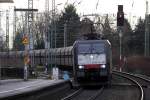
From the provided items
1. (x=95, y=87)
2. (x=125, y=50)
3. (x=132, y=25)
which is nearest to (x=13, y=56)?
(x=125, y=50)

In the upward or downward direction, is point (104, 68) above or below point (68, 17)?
below

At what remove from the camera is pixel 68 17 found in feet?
278

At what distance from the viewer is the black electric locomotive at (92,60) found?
117ft

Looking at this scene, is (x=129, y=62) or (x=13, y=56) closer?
(x=129, y=62)

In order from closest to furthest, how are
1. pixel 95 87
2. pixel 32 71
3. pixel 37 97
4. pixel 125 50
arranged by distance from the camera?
pixel 37 97 < pixel 95 87 < pixel 32 71 < pixel 125 50

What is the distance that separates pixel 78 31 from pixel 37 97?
5814cm

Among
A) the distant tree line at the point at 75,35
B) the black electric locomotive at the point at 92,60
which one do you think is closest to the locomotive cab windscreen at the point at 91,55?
the black electric locomotive at the point at 92,60

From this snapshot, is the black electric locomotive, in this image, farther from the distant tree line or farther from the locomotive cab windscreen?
the distant tree line

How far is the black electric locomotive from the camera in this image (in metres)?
35.8

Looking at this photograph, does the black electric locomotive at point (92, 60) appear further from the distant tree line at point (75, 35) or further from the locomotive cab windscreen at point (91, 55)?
the distant tree line at point (75, 35)

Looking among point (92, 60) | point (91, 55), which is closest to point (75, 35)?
point (91, 55)

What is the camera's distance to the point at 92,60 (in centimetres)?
3600

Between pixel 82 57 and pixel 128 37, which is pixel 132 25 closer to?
pixel 128 37

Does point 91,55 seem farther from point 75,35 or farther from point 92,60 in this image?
point 75,35
